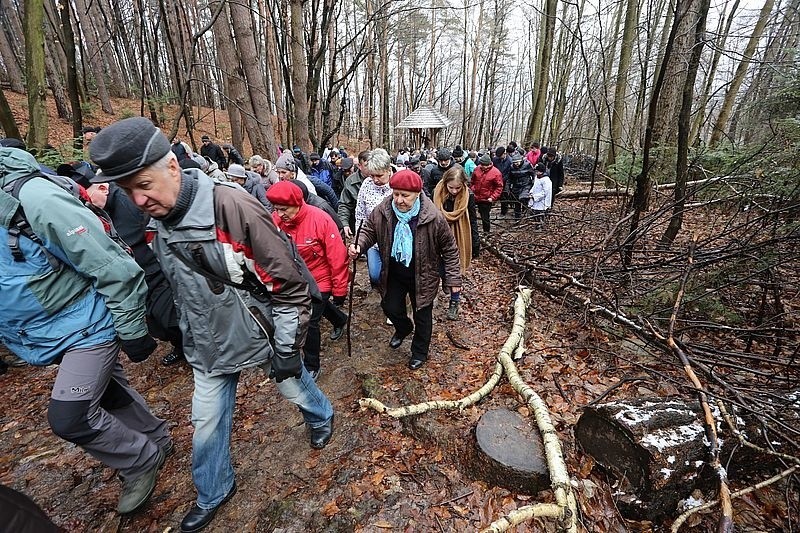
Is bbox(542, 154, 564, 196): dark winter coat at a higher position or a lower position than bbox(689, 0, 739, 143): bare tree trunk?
lower

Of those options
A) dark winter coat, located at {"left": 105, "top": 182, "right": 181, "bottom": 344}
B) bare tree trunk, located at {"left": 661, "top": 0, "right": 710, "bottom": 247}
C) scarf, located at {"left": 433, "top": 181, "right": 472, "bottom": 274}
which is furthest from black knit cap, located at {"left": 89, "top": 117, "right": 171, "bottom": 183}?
bare tree trunk, located at {"left": 661, "top": 0, "right": 710, "bottom": 247}

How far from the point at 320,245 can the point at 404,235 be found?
838 millimetres

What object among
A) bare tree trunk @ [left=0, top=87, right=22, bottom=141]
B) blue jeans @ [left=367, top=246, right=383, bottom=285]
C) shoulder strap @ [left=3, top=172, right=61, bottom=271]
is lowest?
blue jeans @ [left=367, top=246, right=383, bottom=285]

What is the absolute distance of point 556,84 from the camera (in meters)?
23.8

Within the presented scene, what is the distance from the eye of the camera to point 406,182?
10.3 ft

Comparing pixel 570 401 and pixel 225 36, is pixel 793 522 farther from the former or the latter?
pixel 225 36

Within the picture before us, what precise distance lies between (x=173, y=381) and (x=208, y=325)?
Answer: 2719mm

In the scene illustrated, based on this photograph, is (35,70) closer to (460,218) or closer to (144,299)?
(144,299)

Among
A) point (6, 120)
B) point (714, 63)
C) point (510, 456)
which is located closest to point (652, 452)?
point (510, 456)

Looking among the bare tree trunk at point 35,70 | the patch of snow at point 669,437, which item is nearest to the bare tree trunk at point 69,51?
the bare tree trunk at point 35,70

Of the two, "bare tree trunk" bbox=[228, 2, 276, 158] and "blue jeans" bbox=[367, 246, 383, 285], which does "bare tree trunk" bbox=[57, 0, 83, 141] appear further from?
"blue jeans" bbox=[367, 246, 383, 285]

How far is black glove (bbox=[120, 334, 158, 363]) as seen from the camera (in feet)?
6.95

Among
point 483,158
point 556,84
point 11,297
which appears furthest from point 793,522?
point 556,84

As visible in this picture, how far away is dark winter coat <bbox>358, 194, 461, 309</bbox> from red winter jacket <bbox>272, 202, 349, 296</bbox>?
0.97ft
